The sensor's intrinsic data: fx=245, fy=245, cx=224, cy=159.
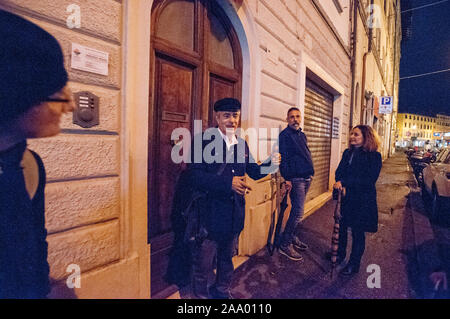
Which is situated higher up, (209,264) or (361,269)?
(209,264)

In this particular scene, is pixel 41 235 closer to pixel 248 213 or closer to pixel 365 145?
pixel 248 213

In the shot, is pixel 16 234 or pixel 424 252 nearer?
pixel 16 234

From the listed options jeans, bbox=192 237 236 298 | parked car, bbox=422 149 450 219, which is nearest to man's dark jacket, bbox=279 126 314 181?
jeans, bbox=192 237 236 298

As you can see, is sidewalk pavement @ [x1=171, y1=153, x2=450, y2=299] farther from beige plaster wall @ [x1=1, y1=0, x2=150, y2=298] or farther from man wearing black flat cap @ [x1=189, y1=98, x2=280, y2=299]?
beige plaster wall @ [x1=1, y1=0, x2=150, y2=298]

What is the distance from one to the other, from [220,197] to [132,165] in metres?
0.82

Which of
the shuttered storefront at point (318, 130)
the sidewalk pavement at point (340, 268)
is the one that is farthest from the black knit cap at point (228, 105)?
the shuttered storefront at point (318, 130)

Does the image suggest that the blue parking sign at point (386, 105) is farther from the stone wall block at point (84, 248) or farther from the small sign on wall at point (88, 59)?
the stone wall block at point (84, 248)

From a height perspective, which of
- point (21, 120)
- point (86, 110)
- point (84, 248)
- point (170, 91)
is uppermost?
point (170, 91)

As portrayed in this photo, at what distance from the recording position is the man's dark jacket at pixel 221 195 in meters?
2.11

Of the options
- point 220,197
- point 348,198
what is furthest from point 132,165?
point 348,198

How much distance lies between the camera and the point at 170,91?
267cm

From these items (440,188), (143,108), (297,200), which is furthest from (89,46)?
(440,188)

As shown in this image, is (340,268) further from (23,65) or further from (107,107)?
(23,65)

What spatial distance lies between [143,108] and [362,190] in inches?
103
